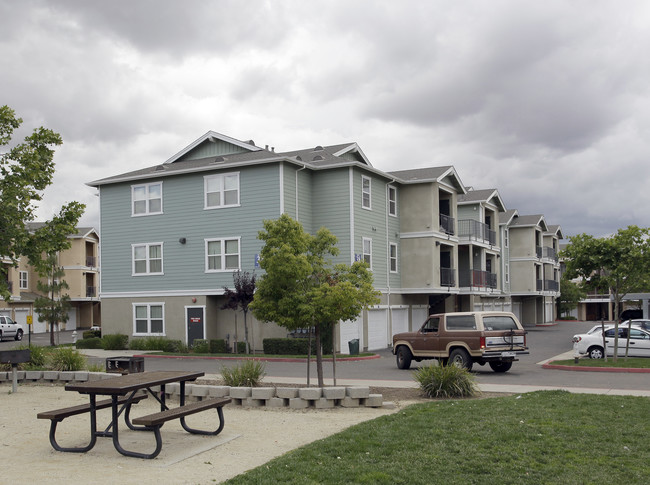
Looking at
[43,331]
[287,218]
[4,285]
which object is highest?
[287,218]

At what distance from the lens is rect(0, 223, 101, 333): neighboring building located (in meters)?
60.1

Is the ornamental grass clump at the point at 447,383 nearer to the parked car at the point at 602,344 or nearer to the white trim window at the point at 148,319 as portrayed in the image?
the parked car at the point at 602,344

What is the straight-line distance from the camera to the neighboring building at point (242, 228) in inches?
1251

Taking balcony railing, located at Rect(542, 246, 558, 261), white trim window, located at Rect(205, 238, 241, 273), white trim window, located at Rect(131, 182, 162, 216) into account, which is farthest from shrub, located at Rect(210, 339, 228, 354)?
balcony railing, located at Rect(542, 246, 558, 261)

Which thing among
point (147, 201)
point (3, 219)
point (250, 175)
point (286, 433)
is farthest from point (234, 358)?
point (286, 433)

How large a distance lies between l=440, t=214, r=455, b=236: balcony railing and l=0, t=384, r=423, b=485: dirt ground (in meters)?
24.5

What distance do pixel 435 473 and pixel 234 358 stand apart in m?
21.0

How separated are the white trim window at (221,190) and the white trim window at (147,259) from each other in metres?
3.76

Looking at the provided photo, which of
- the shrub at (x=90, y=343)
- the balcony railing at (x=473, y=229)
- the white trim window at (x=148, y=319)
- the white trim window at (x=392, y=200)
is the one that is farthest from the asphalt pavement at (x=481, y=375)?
the balcony railing at (x=473, y=229)

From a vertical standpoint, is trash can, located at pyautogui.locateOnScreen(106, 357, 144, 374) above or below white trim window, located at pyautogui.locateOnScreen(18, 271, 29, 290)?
below

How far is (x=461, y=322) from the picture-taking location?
69.1 ft

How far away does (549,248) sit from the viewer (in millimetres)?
64312

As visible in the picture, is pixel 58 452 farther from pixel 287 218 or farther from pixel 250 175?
pixel 250 175

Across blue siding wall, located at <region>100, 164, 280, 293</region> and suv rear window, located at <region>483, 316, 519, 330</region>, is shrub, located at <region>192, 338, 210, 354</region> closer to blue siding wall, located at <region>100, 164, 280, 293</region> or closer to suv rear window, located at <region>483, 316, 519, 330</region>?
blue siding wall, located at <region>100, 164, 280, 293</region>
